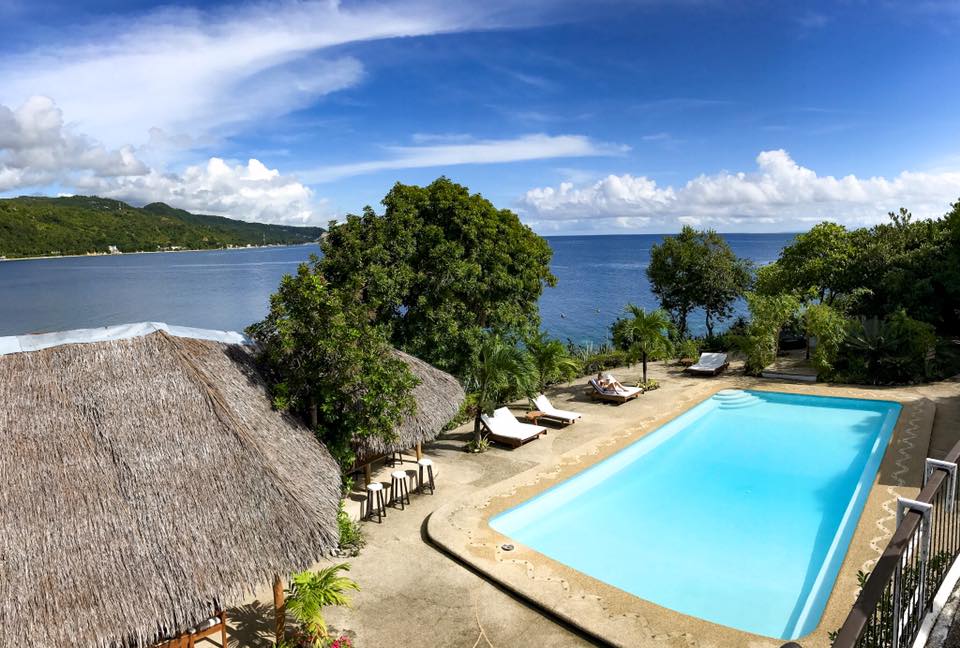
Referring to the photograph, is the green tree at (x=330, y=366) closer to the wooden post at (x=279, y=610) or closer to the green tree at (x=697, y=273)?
the wooden post at (x=279, y=610)

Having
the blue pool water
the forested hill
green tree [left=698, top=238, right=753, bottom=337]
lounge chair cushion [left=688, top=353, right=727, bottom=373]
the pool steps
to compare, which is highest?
the forested hill

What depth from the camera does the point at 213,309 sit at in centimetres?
5647

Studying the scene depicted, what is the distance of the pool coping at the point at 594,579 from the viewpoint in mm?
6602

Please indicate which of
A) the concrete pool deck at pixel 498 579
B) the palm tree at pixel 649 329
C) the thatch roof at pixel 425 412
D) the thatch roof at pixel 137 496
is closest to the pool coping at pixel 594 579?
the concrete pool deck at pixel 498 579

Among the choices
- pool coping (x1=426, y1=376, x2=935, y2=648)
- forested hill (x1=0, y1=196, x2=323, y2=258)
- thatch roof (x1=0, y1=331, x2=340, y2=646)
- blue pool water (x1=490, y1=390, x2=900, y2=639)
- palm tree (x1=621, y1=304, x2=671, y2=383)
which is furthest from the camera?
forested hill (x1=0, y1=196, x2=323, y2=258)

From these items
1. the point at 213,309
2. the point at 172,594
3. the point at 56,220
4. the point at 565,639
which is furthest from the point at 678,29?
the point at 56,220

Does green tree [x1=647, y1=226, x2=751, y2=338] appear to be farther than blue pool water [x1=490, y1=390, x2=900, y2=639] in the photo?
Yes

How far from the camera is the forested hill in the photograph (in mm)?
96875

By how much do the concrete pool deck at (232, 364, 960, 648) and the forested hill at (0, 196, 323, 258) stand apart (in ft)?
371

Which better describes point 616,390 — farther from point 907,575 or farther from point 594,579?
point 907,575

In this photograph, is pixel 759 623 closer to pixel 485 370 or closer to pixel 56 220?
pixel 485 370

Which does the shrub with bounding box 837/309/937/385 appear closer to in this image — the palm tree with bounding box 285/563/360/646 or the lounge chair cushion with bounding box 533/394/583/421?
the lounge chair cushion with bounding box 533/394/583/421

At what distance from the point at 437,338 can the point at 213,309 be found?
4917 cm

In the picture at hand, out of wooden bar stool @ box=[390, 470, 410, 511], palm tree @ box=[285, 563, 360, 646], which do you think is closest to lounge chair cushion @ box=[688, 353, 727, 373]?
wooden bar stool @ box=[390, 470, 410, 511]
